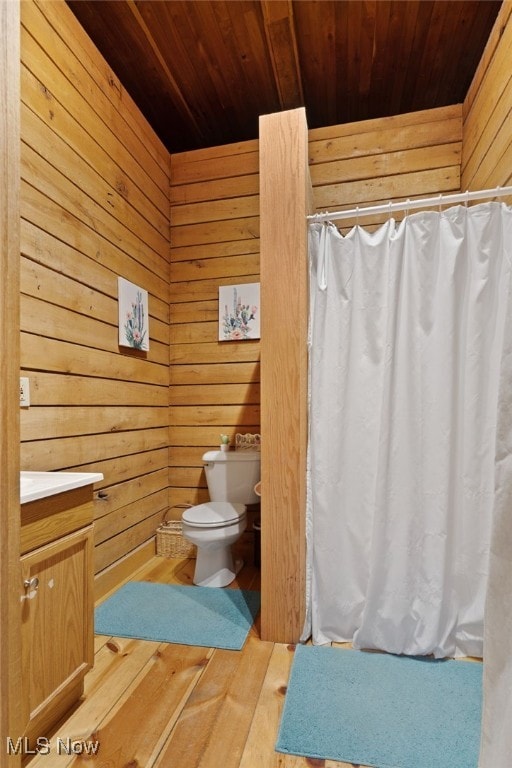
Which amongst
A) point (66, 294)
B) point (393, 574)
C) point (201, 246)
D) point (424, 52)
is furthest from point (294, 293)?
point (424, 52)

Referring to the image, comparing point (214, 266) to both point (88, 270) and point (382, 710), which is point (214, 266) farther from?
point (382, 710)

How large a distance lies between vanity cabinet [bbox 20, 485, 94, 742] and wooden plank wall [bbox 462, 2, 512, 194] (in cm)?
223

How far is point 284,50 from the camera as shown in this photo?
226 cm

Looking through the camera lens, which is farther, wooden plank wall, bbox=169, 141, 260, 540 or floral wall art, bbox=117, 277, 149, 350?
wooden plank wall, bbox=169, 141, 260, 540

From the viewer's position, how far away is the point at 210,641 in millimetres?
1787

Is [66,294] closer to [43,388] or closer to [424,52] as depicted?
[43,388]

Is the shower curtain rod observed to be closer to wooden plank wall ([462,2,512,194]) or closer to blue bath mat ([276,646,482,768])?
wooden plank wall ([462,2,512,194])

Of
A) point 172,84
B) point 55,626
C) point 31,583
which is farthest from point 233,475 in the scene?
point 172,84

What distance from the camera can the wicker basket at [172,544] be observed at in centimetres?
269

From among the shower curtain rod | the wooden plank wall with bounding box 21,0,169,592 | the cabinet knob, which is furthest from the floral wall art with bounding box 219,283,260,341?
the cabinet knob

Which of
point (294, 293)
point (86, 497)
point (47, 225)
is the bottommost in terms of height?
point (86, 497)

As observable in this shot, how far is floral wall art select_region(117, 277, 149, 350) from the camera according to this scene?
2359 mm

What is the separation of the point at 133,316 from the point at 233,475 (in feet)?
4.02

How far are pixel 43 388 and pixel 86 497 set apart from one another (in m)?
0.60
